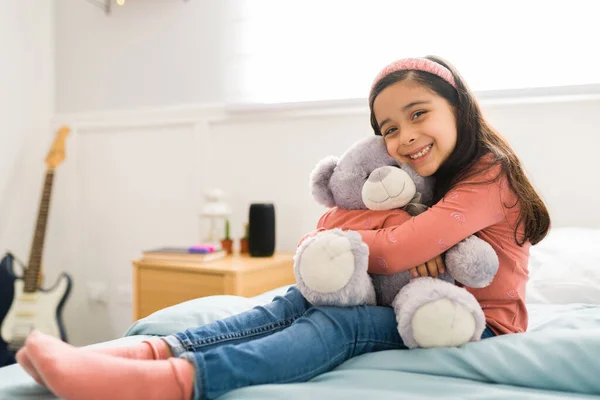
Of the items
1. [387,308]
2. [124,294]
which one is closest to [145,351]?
[387,308]

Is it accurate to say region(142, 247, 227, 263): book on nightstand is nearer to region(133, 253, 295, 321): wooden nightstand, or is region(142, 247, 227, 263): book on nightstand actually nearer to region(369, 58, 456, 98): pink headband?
region(133, 253, 295, 321): wooden nightstand

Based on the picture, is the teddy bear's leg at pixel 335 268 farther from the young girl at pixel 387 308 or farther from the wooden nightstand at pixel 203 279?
the wooden nightstand at pixel 203 279

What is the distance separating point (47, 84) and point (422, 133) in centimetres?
215

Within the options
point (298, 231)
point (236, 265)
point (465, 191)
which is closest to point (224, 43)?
point (298, 231)

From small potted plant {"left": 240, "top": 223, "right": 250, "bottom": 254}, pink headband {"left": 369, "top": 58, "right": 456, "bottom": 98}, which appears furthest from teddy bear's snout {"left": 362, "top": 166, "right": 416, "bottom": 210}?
small potted plant {"left": 240, "top": 223, "right": 250, "bottom": 254}

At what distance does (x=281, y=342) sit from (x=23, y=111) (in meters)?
2.14

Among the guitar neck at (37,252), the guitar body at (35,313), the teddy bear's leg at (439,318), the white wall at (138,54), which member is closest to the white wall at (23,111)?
the white wall at (138,54)

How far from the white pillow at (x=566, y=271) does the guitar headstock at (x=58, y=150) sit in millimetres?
1919

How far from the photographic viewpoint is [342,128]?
81.0 inches

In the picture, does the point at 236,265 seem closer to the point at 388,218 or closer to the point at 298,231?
the point at 298,231

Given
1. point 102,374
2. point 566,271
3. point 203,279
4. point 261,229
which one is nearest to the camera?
point 102,374

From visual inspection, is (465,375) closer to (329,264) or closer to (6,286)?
(329,264)

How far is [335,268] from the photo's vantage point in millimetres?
910

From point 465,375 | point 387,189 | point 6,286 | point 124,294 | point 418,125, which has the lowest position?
point 124,294
